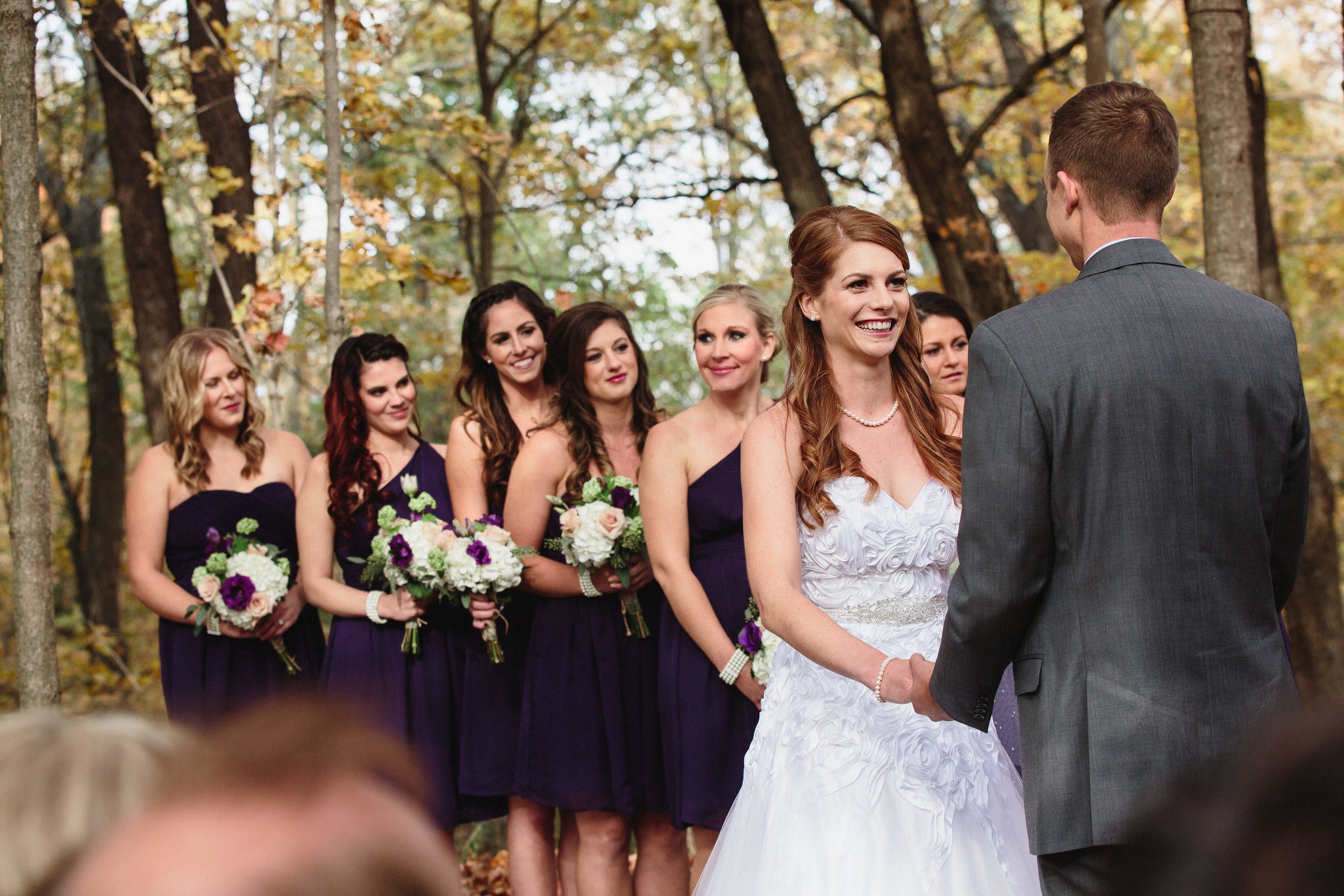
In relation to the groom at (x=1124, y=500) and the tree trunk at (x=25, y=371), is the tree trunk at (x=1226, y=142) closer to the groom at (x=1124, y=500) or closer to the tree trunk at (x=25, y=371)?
the groom at (x=1124, y=500)

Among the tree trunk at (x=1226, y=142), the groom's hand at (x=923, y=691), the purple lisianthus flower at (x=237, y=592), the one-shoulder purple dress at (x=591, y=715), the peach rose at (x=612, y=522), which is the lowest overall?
the one-shoulder purple dress at (x=591, y=715)

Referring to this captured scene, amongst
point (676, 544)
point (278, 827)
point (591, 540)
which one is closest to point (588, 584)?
point (591, 540)

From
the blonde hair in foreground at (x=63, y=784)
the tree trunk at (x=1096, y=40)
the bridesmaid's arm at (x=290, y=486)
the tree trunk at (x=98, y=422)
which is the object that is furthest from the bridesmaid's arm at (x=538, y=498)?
the tree trunk at (x=98, y=422)

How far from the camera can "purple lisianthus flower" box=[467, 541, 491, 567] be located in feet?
15.0

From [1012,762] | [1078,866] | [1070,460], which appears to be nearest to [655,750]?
[1012,762]

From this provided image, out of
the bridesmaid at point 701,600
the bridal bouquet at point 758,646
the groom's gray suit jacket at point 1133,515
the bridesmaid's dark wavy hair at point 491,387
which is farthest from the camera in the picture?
the bridesmaid's dark wavy hair at point 491,387

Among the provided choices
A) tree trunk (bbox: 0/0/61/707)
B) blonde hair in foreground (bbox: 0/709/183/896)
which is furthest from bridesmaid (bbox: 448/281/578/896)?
blonde hair in foreground (bbox: 0/709/183/896)

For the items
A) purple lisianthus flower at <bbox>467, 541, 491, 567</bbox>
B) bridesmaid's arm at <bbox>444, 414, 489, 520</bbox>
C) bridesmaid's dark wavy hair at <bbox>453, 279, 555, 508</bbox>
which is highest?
bridesmaid's dark wavy hair at <bbox>453, 279, 555, 508</bbox>

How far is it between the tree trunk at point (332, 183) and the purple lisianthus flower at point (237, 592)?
1.73 metres

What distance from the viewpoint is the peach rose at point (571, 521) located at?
456cm

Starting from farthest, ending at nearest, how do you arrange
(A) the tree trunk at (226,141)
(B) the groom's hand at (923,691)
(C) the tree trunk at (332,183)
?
(A) the tree trunk at (226,141), (C) the tree trunk at (332,183), (B) the groom's hand at (923,691)

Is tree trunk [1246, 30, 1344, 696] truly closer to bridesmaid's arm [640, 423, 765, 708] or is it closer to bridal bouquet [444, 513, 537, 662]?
bridesmaid's arm [640, 423, 765, 708]

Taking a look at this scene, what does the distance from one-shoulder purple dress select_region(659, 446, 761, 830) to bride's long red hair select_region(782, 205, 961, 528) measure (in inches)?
32.9

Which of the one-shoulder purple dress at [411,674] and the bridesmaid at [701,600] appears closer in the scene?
the bridesmaid at [701,600]
